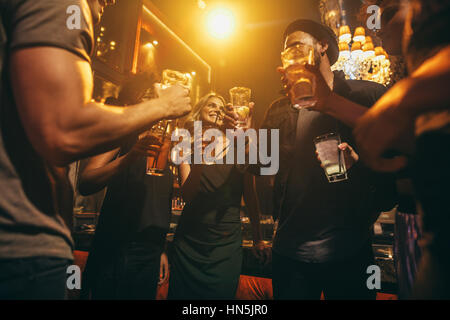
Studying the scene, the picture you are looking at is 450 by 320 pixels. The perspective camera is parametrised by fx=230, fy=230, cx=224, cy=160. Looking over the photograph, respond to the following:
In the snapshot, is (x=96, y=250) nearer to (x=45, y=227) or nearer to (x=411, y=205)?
(x=45, y=227)

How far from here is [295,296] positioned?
121 cm

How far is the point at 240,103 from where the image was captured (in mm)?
1778

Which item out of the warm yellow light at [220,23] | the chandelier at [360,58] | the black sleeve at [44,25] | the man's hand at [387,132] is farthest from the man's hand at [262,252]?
the warm yellow light at [220,23]

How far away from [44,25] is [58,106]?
0.82 feet

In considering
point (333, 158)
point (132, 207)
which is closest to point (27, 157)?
point (132, 207)

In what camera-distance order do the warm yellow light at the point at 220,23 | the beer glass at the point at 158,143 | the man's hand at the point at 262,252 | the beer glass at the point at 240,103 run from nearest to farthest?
the beer glass at the point at 158,143 → the beer glass at the point at 240,103 → the man's hand at the point at 262,252 → the warm yellow light at the point at 220,23

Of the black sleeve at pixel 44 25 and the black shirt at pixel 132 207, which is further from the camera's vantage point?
the black shirt at pixel 132 207

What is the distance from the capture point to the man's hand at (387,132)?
0.59 m

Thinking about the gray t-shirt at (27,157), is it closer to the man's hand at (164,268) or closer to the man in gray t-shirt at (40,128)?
the man in gray t-shirt at (40,128)

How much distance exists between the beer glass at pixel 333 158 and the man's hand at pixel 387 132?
0.51m

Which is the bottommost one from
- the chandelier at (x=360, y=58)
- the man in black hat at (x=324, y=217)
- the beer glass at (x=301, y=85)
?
the man in black hat at (x=324, y=217)

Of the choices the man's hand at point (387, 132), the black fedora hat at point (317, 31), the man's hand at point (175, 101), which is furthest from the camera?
the black fedora hat at point (317, 31)

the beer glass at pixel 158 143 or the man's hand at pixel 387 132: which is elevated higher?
the beer glass at pixel 158 143
